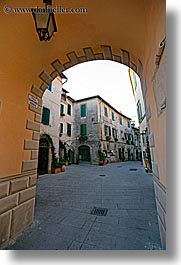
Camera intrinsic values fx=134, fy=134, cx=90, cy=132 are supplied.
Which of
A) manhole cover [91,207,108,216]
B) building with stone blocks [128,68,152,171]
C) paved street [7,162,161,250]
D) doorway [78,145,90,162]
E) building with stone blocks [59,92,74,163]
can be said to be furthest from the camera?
doorway [78,145,90,162]

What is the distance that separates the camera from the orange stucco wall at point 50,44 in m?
1.65

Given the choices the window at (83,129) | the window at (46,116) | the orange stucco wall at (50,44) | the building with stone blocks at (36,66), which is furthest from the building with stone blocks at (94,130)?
the orange stucco wall at (50,44)

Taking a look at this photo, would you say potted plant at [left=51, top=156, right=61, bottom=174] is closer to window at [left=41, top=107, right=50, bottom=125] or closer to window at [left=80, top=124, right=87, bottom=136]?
window at [left=41, top=107, right=50, bottom=125]

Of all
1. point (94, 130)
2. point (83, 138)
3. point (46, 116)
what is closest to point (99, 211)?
point (46, 116)

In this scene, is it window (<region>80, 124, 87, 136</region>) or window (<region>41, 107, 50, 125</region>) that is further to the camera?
window (<region>80, 124, 87, 136</region>)

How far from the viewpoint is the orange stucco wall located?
1.65 m

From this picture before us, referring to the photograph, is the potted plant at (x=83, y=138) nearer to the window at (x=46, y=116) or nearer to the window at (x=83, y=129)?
the window at (x=83, y=129)

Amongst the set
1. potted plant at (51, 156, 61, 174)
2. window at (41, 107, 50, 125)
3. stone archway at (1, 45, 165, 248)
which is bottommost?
potted plant at (51, 156, 61, 174)

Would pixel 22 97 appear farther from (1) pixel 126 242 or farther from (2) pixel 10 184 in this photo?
(1) pixel 126 242

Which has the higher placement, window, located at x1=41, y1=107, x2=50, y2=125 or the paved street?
window, located at x1=41, y1=107, x2=50, y2=125

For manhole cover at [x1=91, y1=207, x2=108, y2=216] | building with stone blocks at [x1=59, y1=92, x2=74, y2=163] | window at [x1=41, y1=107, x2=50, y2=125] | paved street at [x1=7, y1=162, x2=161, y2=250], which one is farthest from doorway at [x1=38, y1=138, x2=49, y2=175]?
manhole cover at [x1=91, y1=207, x2=108, y2=216]

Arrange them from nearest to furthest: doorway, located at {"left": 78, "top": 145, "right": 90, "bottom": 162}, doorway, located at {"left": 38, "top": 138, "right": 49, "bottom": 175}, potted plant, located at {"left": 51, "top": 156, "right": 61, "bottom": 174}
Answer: doorway, located at {"left": 38, "top": 138, "right": 49, "bottom": 175}
potted plant, located at {"left": 51, "top": 156, "right": 61, "bottom": 174}
doorway, located at {"left": 78, "top": 145, "right": 90, "bottom": 162}

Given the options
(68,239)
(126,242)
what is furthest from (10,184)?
(126,242)

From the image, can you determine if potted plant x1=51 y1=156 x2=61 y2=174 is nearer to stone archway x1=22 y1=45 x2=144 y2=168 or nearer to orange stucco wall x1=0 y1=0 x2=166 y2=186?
stone archway x1=22 y1=45 x2=144 y2=168
